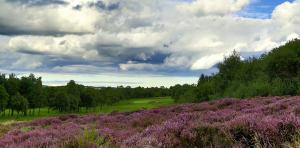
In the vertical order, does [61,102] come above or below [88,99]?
above

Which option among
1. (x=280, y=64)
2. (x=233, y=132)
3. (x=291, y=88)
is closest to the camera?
(x=233, y=132)

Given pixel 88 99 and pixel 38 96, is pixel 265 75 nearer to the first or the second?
pixel 88 99

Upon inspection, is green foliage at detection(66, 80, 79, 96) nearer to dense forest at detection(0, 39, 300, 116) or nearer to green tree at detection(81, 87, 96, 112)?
dense forest at detection(0, 39, 300, 116)

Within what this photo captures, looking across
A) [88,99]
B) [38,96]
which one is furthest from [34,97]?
[88,99]

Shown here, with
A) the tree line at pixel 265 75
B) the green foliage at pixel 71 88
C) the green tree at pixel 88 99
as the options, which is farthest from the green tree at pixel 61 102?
the tree line at pixel 265 75

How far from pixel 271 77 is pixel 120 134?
1509 inches

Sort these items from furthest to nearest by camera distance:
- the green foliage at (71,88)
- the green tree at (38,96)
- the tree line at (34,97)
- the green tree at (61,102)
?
the green foliage at (71,88) → the green tree at (38,96) → the green tree at (61,102) → the tree line at (34,97)

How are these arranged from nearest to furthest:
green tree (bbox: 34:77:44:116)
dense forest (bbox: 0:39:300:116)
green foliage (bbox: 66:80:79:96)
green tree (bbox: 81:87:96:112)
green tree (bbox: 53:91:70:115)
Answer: dense forest (bbox: 0:39:300:116)
green tree (bbox: 53:91:70:115)
green tree (bbox: 34:77:44:116)
green foliage (bbox: 66:80:79:96)
green tree (bbox: 81:87:96:112)

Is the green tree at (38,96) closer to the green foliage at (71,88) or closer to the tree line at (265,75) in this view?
the green foliage at (71,88)

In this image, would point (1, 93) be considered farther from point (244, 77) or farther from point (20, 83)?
point (244, 77)

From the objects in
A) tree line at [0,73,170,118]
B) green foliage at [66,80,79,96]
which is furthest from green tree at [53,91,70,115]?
green foliage at [66,80,79,96]

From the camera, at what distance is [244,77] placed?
4375 cm

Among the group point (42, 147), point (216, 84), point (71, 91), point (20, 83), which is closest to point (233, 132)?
point (42, 147)

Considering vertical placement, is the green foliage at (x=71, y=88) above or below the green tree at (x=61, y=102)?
above
